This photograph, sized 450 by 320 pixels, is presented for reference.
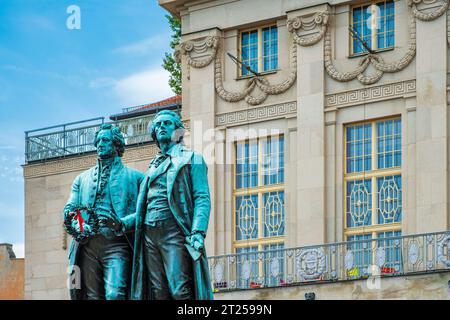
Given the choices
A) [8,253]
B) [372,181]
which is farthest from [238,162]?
[8,253]

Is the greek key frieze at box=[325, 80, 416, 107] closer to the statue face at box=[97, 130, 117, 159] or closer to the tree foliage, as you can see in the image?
the tree foliage

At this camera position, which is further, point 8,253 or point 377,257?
point 8,253

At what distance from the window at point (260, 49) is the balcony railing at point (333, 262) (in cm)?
510

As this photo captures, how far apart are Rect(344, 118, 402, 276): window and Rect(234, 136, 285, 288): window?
2.05 metres

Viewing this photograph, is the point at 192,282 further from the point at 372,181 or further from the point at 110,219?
the point at 372,181

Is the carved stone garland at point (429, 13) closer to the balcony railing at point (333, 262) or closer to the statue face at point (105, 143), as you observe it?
the balcony railing at point (333, 262)

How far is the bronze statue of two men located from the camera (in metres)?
20.2

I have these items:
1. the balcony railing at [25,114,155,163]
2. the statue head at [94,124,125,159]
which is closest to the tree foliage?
the balcony railing at [25,114,155,163]

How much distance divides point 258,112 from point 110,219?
23.1 m

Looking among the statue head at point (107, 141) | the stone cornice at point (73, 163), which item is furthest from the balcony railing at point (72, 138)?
the statue head at point (107, 141)

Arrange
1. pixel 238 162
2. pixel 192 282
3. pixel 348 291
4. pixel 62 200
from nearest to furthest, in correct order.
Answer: pixel 192 282 < pixel 348 291 < pixel 238 162 < pixel 62 200

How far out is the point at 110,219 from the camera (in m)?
20.7

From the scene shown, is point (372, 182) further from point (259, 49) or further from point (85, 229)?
point (85, 229)

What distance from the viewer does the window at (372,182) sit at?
133 feet
